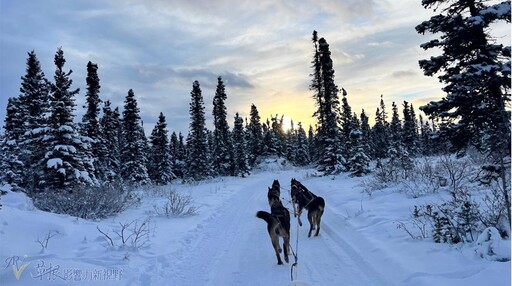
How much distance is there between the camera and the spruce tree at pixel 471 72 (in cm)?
902

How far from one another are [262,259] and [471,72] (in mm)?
7670

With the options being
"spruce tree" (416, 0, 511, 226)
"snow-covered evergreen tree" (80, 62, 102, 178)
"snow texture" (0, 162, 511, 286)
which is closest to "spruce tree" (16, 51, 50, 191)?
"snow-covered evergreen tree" (80, 62, 102, 178)

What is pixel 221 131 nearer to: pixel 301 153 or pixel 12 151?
pixel 301 153

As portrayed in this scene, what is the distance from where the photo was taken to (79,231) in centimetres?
790

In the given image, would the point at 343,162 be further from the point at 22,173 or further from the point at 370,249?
the point at 22,173

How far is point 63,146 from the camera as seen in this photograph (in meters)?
17.3

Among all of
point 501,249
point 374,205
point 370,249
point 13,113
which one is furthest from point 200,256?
point 13,113

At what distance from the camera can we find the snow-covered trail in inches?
231

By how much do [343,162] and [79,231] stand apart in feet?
78.2

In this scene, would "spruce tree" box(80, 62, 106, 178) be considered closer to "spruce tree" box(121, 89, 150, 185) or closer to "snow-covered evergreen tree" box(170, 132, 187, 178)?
"spruce tree" box(121, 89, 150, 185)

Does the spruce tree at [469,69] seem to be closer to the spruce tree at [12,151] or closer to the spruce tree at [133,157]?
the spruce tree at [12,151]

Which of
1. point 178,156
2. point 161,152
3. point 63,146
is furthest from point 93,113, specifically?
point 178,156

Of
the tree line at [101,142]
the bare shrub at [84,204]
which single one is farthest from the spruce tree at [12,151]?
the bare shrub at [84,204]

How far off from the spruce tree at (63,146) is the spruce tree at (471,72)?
16.6m
